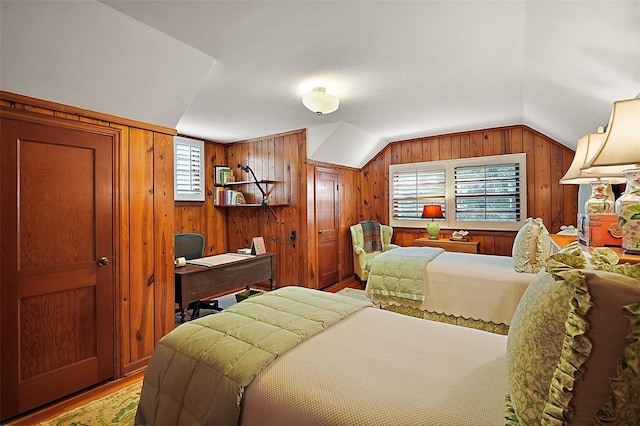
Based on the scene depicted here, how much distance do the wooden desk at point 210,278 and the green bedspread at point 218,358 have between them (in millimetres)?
1022

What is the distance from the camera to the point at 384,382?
3.66 ft

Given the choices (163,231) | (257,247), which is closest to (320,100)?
(257,247)

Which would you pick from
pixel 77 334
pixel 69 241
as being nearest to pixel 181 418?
pixel 77 334

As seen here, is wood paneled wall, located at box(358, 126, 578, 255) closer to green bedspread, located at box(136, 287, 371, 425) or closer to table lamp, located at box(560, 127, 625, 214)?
table lamp, located at box(560, 127, 625, 214)

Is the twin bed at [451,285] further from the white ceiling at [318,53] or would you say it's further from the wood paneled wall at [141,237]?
the wood paneled wall at [141,237]

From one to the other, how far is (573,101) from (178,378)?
3.54m

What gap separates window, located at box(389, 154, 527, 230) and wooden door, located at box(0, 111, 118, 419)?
14.3 feet

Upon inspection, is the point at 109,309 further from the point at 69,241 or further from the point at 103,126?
the point at 103,126

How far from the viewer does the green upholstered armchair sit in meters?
4.75

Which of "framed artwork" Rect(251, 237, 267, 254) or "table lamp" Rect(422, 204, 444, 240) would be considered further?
"table lamp" Rect(422, 204, 444, 240)

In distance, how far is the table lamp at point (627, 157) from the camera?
1.14 m

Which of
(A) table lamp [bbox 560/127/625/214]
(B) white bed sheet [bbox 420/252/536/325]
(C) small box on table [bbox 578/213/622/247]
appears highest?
(A) table lamp [bbox 560/127/625/214]

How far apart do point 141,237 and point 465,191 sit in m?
4.50

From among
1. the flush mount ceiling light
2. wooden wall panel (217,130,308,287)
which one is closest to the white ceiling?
the flush mount ceiling light
